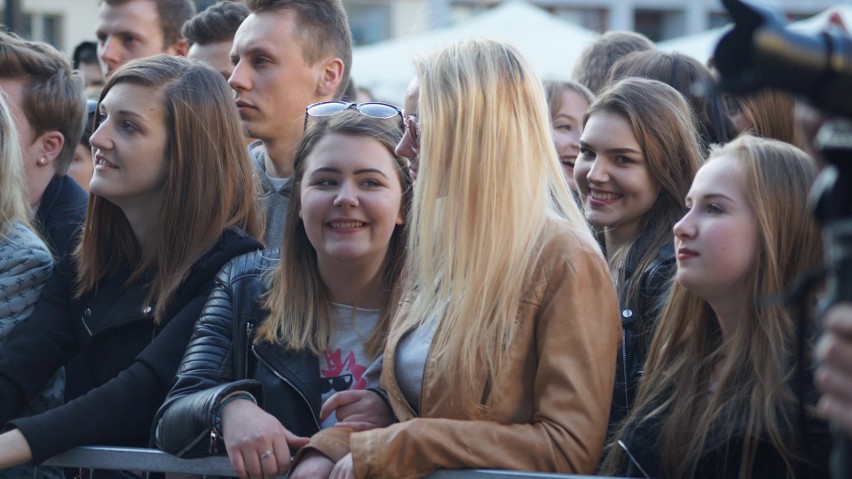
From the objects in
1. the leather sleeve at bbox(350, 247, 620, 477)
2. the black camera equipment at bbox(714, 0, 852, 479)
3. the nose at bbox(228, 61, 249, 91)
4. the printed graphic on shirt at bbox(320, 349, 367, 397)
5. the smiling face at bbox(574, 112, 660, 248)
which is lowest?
the printed graphic on shirt at bbox(320, 349, 367, 397)

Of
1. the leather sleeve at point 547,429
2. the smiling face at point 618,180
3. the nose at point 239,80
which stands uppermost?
the nose at point 239,80

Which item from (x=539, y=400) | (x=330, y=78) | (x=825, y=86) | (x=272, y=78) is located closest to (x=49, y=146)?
(x=272, y=78)

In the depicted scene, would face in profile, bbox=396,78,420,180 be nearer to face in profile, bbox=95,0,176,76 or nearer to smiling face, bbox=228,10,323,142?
smiling face, bbox=228,10,323,142

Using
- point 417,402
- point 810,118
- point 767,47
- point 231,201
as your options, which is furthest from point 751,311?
point 231,201

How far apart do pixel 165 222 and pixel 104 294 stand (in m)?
0.32

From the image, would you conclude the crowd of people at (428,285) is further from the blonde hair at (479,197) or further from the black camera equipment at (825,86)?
the black camera equipment at (825,86)

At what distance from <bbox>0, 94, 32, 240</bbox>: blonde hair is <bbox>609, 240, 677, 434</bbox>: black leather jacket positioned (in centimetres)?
217

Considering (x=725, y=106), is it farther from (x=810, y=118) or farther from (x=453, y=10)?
(x=453, y=10)

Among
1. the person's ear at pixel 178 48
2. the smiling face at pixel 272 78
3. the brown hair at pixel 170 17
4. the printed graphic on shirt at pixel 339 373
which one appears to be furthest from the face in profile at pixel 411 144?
the brown hair at pixel 170 17

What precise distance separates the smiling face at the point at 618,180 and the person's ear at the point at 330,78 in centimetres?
157

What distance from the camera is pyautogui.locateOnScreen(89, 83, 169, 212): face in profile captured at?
3.77 meters

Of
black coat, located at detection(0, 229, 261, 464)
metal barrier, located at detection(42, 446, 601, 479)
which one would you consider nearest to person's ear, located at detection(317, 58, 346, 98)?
black coat, located at detection(0, 229, 261, 464)

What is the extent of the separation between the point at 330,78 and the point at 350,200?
1.89 m

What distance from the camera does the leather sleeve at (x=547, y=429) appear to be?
264 cm
